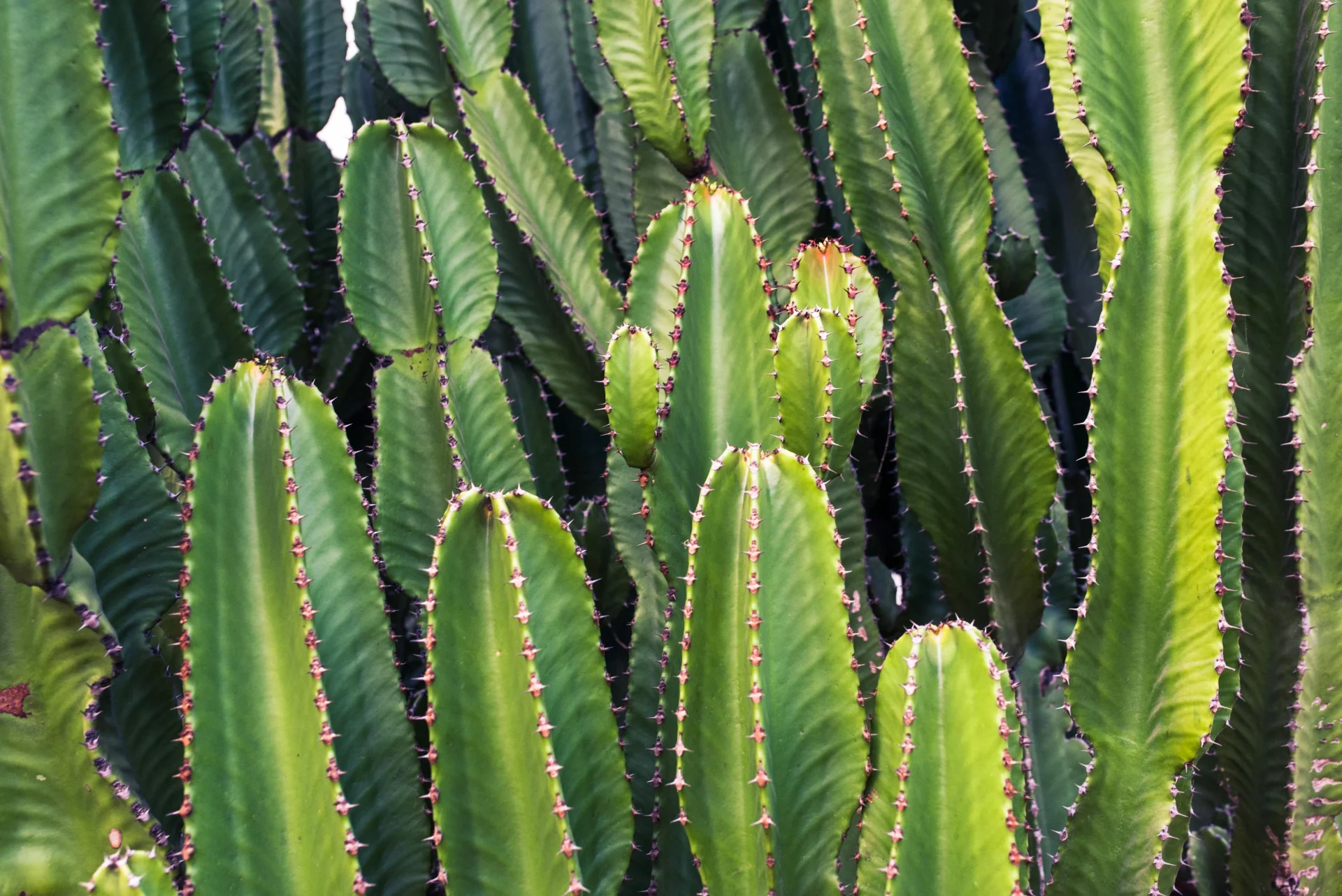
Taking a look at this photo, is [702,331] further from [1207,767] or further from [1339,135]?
[1207,767]

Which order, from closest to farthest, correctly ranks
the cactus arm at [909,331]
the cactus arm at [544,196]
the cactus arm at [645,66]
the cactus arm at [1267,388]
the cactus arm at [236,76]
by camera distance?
the cactus arm at [1267,388]
the cactus arm at [909,331]
the cactus arm at [645,66]
the cactus arm at [544,196]
the cactus arm at [236,76]

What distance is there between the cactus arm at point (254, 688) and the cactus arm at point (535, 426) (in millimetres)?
651

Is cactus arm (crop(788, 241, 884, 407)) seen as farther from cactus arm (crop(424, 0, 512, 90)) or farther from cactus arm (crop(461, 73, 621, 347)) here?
cactus arm (crop(424, 0, 512, 90))

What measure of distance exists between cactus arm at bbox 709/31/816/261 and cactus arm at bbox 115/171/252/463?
2.50 ft

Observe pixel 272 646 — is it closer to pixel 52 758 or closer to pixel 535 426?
pixel 52 758

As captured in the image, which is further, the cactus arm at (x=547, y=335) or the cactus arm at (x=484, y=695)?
the cactus arm at (x=547, y=335)

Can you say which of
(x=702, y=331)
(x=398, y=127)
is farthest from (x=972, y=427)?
(x=398, y=127)

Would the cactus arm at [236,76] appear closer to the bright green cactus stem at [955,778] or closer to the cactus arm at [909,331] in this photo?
the cactus arm at [909,331]

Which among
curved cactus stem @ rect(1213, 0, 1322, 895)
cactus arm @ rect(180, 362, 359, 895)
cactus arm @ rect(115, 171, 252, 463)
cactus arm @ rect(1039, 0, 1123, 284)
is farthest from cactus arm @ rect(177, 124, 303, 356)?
curved cactus stem @ rect(1213, 0, 1322, 895)

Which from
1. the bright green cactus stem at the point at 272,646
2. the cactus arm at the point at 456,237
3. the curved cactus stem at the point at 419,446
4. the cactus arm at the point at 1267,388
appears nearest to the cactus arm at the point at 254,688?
the bright green cactus stem at the point at 272,646

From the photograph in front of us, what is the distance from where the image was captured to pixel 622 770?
1.20 meters

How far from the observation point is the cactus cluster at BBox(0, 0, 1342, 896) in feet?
3.58

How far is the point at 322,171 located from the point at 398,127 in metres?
0.71

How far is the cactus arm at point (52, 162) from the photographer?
3.69ft
